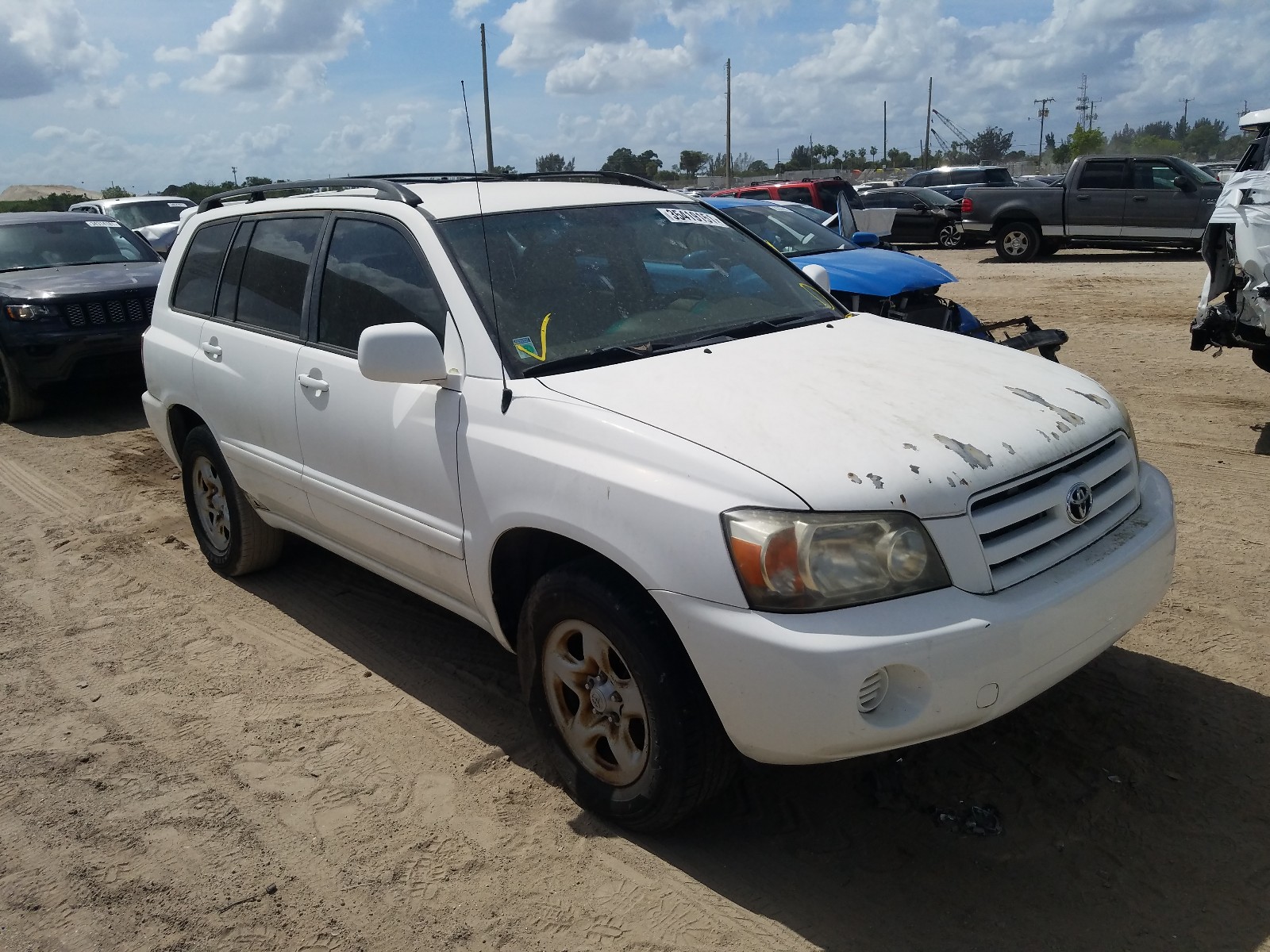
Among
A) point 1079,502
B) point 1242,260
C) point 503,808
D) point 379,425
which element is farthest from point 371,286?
Answer: point 1242,260

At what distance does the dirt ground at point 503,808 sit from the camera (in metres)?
2.72

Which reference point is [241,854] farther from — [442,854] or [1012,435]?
[1012,435]

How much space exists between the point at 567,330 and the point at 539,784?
1.48 metres

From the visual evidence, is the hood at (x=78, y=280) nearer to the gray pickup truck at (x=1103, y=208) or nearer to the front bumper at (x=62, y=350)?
the front bumper at (x=62, y=350)

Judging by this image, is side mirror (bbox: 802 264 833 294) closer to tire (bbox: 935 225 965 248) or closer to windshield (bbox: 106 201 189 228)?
windshield (bbox: 106 201 189 228)

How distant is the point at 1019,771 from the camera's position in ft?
10.6

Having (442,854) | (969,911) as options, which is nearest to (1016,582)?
(969,911)

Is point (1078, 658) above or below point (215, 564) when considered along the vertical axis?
above

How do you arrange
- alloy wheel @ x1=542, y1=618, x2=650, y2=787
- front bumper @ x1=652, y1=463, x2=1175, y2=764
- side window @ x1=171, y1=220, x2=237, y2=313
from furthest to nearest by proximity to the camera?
side window @ x1=171, y1=220, x2=237, y2=313, alloy wheel @ x1=542, y1=618, x2=650, y2=787, front bumper @ x1=652, y1=463, x2=1175, y2=764

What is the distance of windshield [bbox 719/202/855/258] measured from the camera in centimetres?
863

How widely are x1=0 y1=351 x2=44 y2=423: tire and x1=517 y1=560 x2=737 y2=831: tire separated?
7721 millimetres

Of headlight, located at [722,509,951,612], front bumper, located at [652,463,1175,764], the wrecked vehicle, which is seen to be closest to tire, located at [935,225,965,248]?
the wrecked vehicle

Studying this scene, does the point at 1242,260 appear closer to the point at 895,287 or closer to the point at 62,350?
the point at 895,287

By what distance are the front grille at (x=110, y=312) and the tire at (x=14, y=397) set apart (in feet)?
2.37
